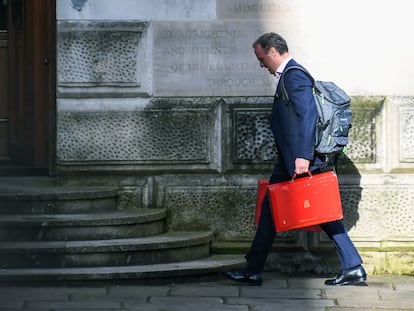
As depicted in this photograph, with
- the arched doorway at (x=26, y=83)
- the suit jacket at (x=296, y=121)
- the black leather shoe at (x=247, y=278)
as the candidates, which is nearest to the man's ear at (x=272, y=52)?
the suit jacket at (x=296, y=121)

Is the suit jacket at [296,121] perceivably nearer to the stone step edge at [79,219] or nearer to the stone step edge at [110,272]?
the stone step edge at [110,272]

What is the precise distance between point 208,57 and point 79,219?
5.44 ft

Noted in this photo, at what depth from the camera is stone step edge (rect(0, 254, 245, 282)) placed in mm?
7699

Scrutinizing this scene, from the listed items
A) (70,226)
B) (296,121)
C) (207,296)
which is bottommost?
(207,296)

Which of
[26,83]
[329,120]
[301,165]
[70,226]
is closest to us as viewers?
[301,165]

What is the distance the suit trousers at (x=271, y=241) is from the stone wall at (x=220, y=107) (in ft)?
2.77

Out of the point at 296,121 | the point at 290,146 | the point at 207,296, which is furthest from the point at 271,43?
the point at 207,296

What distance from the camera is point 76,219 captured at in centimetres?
807

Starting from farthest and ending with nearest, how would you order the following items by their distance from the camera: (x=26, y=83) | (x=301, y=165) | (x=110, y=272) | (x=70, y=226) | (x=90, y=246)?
(x=26, y=83), (x=70, y=226), (x=90, y=246), (x=110, y=272), (x=301, y=165)

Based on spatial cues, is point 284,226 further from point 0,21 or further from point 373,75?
point 0,21

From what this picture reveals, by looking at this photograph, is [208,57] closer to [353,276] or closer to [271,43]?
[271,43]

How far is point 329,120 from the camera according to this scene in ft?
25.0

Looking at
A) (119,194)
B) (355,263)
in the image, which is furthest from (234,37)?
(355,263)

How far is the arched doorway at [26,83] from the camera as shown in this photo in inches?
366
